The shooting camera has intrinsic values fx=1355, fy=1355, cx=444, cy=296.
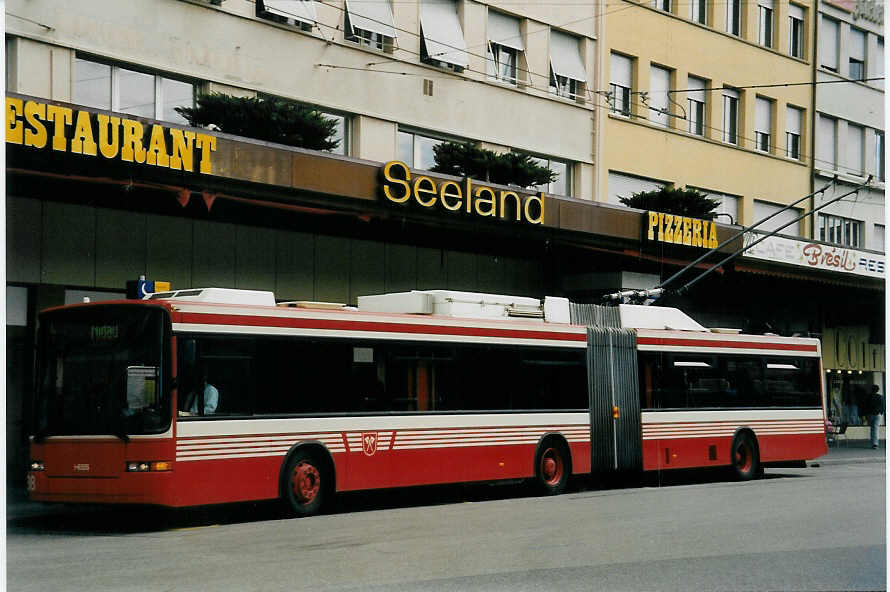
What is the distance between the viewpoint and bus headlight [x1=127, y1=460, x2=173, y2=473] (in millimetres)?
14977

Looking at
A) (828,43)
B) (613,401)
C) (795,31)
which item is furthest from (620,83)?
(613,401)

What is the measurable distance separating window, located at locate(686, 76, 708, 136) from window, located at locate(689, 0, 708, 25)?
1663 millimetres

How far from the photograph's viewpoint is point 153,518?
17031 millimetres

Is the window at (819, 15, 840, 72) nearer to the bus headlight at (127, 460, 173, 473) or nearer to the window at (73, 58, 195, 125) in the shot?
the window at (73, 58, 195, 125)

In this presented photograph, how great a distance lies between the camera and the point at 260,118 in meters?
23.3

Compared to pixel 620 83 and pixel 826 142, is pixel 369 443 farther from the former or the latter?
pixel 826 142

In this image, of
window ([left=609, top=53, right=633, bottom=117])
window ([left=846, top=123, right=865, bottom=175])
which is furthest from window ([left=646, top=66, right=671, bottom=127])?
window ([left=846, top=123, right=865, bottom=175])

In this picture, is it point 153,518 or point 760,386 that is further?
point 760,386

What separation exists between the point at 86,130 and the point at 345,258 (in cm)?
773

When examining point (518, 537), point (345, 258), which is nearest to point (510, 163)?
point (345, 258)

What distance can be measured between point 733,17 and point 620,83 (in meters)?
6.51

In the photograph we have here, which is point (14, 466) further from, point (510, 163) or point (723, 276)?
point (723, 276)

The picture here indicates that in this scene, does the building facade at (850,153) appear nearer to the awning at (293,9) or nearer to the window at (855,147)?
the window at (855,147)

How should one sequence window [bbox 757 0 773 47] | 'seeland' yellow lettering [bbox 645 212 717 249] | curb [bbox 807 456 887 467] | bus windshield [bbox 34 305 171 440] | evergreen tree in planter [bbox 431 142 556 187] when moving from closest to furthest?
1. bus windshield [bbox 34 305 171 440]
2. evergreen tree in planter [bbox 431 142 556 187]
3. 'seeland' yellow lettering [bbox 645 212 717 249]
4. curb [bbox 807 456 887 467]
5. window [bbox 757 0 773 47]
